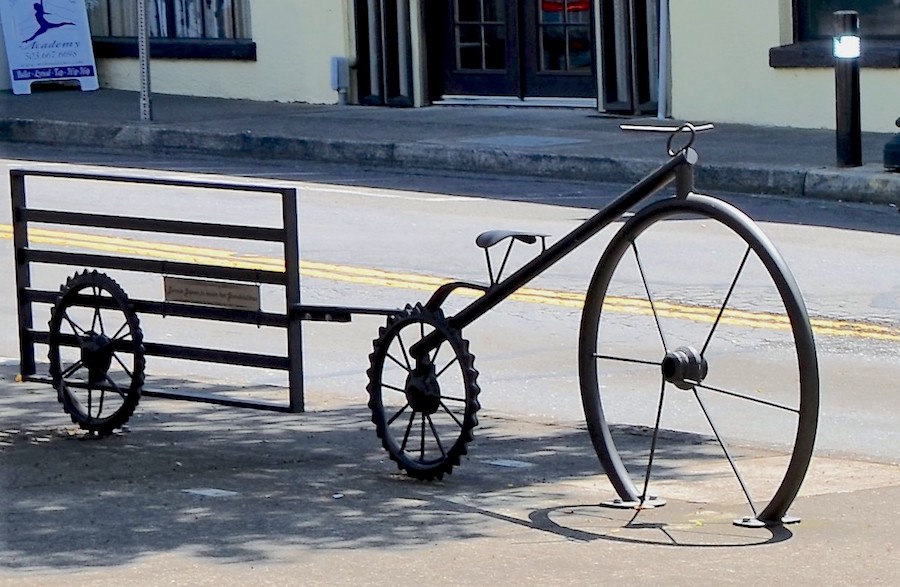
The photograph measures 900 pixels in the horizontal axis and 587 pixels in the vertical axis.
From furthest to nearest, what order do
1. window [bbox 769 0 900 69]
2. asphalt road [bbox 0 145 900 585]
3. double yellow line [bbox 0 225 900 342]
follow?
window [bbox 769 0 900 69] → double yellow line [bbox 0 225 900 342] → asphalt road [bbox 0 145 900 585]

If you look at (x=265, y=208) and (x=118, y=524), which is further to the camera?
(x=265, y=208)

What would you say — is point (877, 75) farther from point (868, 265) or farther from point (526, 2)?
point (868, 265)

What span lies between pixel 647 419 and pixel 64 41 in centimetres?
1635

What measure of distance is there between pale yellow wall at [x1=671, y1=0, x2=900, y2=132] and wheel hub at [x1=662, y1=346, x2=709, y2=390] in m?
11.2

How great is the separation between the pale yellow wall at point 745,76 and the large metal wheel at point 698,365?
16.1ft

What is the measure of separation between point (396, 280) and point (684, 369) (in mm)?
5113

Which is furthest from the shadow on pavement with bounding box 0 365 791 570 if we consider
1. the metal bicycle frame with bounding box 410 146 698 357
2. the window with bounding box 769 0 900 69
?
the window with bounding box 769 0 900 69

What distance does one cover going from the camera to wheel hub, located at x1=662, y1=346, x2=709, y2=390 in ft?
18.6

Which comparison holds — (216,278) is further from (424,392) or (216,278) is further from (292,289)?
(424,392)

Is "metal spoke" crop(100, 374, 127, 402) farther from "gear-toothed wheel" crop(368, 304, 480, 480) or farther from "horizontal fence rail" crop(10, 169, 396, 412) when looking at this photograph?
"gear-toothed wheel" crop(368, 304, 480, 480)

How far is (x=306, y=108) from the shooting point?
20.5 meters

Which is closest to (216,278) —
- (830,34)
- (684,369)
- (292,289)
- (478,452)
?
(292,289)

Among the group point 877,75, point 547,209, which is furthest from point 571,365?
point 877,75

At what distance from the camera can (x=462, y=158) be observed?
16.1 metres
